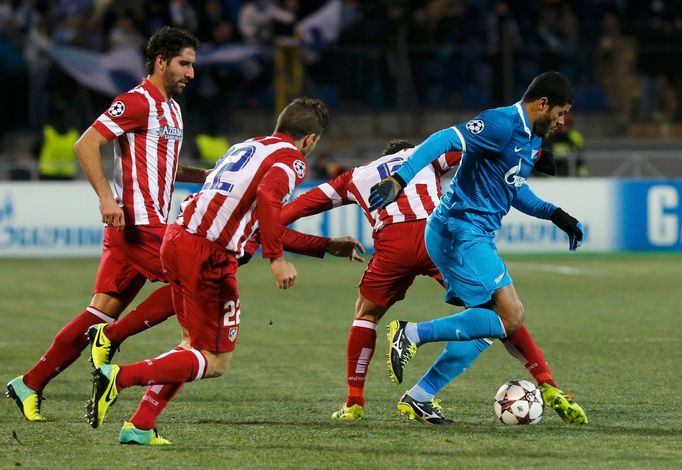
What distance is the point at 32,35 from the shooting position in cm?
2262

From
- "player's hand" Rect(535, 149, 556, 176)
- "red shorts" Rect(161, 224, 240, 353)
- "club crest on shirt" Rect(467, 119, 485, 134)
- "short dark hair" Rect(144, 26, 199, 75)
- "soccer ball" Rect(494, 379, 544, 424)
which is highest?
"short dark hair" Rect(144, 26, 199, 75)

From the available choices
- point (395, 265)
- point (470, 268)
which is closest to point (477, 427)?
point (470, 268)

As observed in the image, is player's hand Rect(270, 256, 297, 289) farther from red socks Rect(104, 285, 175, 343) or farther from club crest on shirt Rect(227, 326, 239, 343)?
red socks Rect(104, 285, 175, 343)

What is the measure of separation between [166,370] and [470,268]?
1715 millimetres

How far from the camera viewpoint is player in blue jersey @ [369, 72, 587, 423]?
7.08 metres

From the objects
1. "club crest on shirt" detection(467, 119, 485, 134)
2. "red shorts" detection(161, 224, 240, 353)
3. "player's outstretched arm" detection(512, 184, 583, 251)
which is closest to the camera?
"red shorts" detection(161, 224, 240, 353)

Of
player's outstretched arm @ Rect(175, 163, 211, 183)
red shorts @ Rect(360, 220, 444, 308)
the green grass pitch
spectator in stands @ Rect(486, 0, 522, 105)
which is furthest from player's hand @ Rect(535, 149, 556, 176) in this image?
spectator in stands @ Rect(486, 0, 522, 105)

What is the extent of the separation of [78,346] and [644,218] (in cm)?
1351

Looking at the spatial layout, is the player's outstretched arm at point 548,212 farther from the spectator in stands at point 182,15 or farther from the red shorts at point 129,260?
the spectator in stands at point 182,15

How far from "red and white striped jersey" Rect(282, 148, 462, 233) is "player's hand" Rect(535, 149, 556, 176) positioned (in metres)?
0.59

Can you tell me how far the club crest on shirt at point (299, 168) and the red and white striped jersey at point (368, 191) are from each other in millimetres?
1063

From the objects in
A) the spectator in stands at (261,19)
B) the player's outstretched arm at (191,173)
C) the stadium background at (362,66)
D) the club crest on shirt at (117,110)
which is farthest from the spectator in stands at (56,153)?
the club crest on shirt at (117,110)

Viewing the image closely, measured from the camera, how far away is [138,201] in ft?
24.8

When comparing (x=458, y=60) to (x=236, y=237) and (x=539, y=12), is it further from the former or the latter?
(x=236, y=237)
